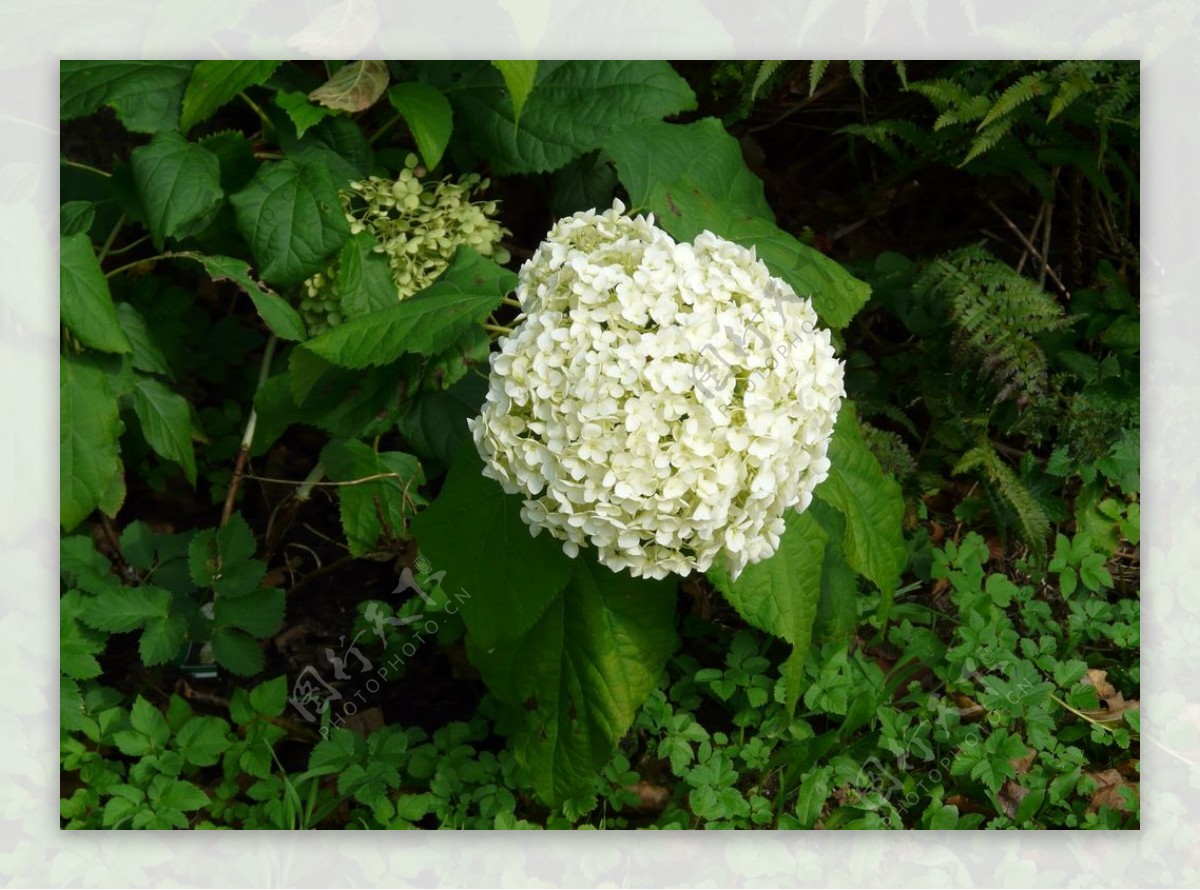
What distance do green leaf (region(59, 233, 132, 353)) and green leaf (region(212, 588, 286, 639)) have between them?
0.68 meters

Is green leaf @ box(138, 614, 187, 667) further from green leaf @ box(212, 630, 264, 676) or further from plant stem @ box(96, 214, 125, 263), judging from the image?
plant stem @ box(96, 214, 125, 263)

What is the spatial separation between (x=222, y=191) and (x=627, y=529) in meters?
1.25

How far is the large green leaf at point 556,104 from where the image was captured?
2637mm

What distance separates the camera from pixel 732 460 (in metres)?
1.91

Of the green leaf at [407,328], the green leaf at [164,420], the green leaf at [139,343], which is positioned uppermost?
the green leaf at [407,328]

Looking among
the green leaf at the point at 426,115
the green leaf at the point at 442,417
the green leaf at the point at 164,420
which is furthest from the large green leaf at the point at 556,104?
the green leaf at the point at 164,420

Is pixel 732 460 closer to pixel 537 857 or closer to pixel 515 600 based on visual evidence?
pixel 515 600

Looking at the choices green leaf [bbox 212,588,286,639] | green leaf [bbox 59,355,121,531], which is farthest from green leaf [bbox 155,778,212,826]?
green leaf [bbox 59,355,121,531]

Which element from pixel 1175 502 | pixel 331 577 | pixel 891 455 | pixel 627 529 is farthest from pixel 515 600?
pixel 1175 502

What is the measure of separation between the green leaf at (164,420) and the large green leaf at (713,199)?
118 centimetres

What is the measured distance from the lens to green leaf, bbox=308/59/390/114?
2514 millimetres

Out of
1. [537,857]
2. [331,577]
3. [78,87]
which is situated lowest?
[537,857]

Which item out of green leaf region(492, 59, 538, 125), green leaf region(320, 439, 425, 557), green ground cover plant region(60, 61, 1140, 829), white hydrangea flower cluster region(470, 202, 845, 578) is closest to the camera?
white hydrangea flower cluster region(470, 202, 845, 578)

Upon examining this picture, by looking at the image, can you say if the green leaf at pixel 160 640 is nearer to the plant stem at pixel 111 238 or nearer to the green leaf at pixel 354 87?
the plant stem at pixel 111 238
